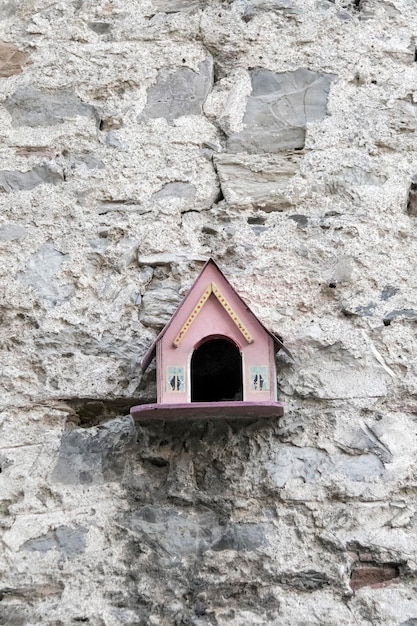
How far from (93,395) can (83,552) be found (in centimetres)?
34

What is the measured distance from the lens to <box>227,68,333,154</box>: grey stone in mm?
2059

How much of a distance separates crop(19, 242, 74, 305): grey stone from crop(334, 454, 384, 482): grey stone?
753 millimetres

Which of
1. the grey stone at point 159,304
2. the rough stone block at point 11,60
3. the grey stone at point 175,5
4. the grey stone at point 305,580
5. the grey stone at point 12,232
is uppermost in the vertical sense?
the grey stone at point 175,5

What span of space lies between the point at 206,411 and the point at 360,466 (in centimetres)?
36

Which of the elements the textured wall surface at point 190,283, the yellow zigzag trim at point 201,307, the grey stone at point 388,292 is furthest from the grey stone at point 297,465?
the grey stone at point 388,292

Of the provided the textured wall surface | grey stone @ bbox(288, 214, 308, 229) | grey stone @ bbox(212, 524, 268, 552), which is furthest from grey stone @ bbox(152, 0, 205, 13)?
grey stone @ bbox(212, 524, 268, 552)

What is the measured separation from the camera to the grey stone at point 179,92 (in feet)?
6.91

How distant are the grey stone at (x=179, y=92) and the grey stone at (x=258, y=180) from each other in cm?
18

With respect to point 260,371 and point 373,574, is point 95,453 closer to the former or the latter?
point 260,371

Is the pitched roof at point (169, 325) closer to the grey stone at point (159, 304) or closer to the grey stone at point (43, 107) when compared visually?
the grey stone at point (159, 304)

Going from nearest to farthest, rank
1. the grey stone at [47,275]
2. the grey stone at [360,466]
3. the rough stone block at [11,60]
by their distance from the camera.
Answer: the grey stone at [360,466] → the grey stone at [47,275] → the rough stone block at [11,60]

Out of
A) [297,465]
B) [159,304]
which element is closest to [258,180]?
[159,304]

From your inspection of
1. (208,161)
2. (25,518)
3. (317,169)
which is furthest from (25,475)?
(317,169)

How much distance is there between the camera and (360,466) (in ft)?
5.58
